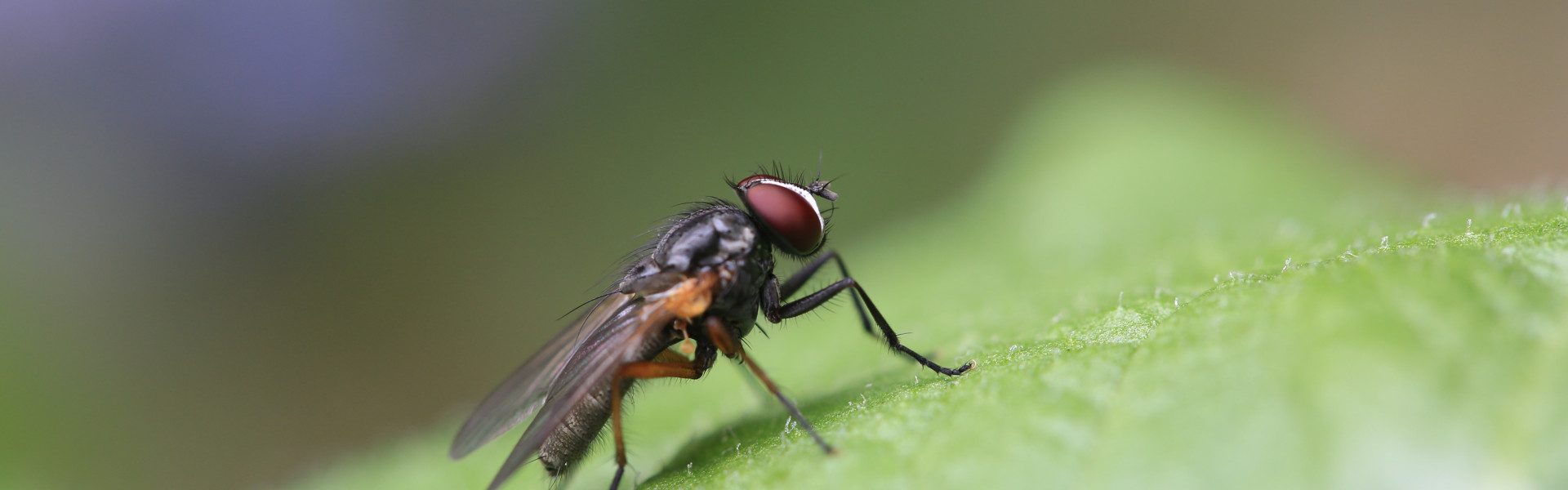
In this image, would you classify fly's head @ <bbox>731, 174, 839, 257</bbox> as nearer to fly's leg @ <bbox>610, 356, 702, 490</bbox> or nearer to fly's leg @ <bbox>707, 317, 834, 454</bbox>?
fly's leg @ <bbox>707, 317, 834, 454</bbox>

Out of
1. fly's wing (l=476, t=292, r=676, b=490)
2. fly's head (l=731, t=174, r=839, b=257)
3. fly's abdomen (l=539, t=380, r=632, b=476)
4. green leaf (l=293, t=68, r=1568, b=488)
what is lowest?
green leaf (l=293, t=68, r=1568, b=488)

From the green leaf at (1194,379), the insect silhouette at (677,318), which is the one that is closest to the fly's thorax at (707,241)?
the insect silhouette at (677,318)

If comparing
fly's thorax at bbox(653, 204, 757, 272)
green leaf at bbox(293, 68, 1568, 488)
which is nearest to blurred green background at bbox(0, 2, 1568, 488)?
green leaf at bbox(293, 68, 1568, 488)

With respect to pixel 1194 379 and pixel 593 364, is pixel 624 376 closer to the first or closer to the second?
pixel 593 364

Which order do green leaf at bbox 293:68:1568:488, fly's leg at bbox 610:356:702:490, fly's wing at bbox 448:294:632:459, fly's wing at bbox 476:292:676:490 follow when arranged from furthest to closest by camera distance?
fly's wing at bbox 448:294:632:459
fly's leg at bbox 610:356:702:490
fly's wing at bbox 476:292:676:490
green leaf at bbox 293:68:1568:488

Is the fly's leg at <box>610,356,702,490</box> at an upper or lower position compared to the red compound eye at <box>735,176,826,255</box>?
lower

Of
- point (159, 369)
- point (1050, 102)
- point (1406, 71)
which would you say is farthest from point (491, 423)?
point (1406, 71)
